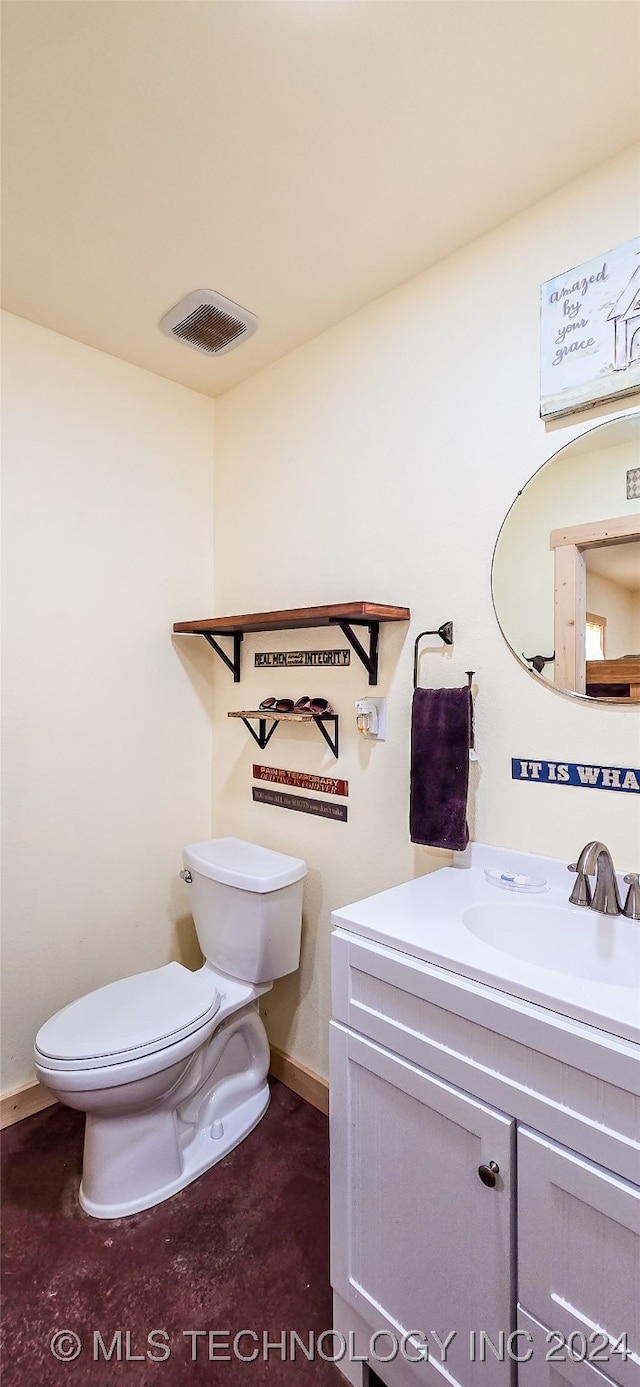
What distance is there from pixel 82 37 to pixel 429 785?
1.56 metres

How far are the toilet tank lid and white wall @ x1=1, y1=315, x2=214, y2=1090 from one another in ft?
1.10

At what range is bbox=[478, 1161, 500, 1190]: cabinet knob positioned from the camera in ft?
2.82

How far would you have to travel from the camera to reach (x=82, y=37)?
1.02 m

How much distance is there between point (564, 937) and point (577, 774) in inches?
12.7

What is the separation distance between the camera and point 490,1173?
864 mm

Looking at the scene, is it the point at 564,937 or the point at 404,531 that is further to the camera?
the point at 404,531

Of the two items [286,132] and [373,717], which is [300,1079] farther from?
[286,132]

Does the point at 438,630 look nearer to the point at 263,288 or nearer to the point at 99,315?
the point at 263,288

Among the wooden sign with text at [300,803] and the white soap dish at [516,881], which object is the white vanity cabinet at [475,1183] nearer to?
the white soap dish at [516,881]

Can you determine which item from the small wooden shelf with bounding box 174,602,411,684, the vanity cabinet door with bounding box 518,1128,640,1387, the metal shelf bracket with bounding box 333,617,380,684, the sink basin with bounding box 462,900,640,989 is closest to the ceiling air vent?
the small wooden shelf with bounding box 174,602,411,684

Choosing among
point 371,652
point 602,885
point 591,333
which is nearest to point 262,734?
point 371,652

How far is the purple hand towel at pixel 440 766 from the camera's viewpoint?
135 centimetres

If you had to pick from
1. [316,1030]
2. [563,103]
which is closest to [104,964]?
[316,1030]

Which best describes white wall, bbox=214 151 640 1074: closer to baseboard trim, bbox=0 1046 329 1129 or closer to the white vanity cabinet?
baseboard trim, bbox=0 1046 329 1129
